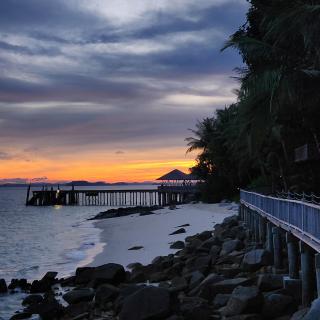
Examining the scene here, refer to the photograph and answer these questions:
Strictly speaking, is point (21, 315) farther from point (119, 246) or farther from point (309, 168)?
point (309, 168)

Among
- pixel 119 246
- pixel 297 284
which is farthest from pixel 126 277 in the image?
pixel 119 246

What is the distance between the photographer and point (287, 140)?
2814cm

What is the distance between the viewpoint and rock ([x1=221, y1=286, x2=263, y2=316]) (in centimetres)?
1129

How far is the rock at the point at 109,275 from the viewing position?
56.8 ft

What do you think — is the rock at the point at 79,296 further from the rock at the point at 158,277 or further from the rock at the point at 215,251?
the rock at the point at 215,251

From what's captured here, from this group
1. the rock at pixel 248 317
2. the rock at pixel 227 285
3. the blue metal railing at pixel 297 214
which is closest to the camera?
the blue metal railing at pixel 297 214

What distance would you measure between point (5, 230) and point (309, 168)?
3222 centimetres

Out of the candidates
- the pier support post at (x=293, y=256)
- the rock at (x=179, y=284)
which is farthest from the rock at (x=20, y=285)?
the pier support post at (x=293, y=256)

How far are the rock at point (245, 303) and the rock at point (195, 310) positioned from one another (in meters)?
0.43

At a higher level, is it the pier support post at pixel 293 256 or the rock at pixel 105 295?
the pier support post at pixel 293 256

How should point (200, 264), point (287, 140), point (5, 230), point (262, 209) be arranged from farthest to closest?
point (5, 230), point (287, 140), point (262, 209), point (200, 264)

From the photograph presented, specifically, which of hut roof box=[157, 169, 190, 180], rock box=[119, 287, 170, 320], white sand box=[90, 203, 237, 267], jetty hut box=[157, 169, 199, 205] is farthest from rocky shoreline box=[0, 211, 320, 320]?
hut roof box=[157, 169, 190, 180]

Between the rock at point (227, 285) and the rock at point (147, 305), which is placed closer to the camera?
the rock at point (147, 305)

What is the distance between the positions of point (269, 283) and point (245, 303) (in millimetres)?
1690
